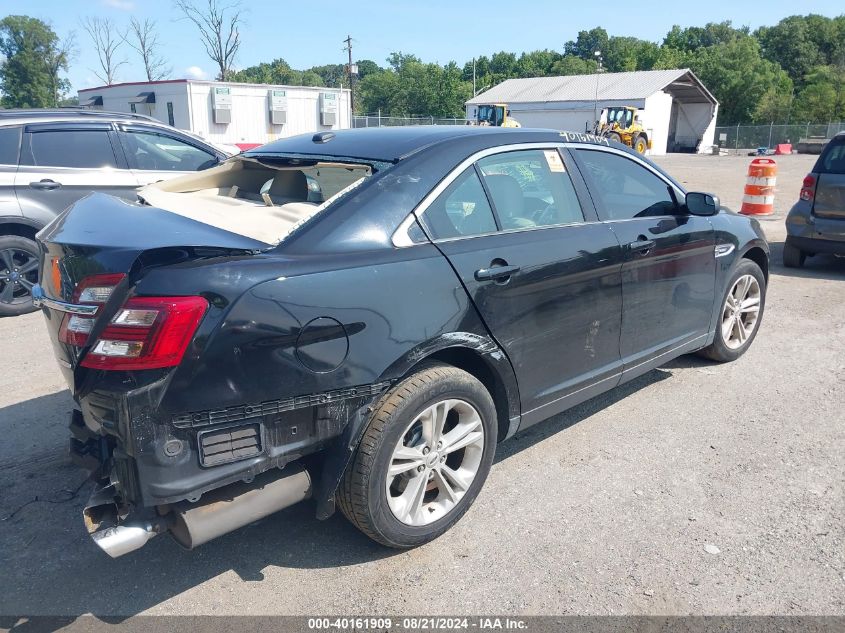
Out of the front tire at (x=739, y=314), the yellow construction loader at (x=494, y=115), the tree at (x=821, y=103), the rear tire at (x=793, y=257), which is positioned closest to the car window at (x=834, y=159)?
the rear tire at (x=793, y=257)

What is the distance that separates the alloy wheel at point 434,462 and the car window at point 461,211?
0.77 meters

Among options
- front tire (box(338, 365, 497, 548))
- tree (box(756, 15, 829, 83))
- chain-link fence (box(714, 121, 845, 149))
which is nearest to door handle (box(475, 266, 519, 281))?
front tire (box(338, 365, 497, 548))

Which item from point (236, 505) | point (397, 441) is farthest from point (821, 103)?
point (236, 505)

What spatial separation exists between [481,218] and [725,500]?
6.13 ft

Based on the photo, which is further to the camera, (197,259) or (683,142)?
(683,142)

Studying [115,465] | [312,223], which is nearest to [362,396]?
[312,223]

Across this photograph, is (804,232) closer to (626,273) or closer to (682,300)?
(682,300)

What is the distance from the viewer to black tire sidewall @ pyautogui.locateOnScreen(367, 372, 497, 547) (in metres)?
2.70

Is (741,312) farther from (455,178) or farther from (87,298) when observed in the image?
(87,298)

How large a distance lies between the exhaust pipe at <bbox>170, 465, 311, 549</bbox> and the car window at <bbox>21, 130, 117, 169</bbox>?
561 centimetres

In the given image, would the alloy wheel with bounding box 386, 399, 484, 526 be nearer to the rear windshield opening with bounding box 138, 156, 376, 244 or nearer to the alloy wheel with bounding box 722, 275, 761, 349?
A: the rear windshield opening with bounding box 138, 156, 376, 244

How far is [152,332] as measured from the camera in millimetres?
2275

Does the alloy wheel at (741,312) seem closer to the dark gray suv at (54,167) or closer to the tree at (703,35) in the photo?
the dark gray suv at (54,167)

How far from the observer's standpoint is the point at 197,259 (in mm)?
2406
